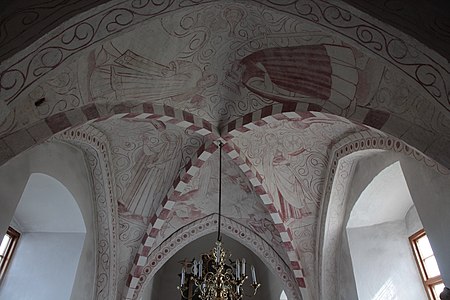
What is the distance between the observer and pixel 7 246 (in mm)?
5805

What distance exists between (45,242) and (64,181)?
1.22 metres

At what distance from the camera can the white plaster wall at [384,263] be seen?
577 centimetres

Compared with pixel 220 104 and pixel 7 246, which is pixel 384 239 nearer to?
pixel 220 104

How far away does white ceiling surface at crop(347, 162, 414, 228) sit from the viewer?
5.66 m

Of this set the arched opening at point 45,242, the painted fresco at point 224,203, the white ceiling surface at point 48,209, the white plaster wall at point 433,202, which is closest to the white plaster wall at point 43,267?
the arched opening at point 45,242

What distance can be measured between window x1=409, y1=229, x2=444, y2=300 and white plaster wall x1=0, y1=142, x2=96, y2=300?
5537 mm

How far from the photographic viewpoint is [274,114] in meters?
4.92

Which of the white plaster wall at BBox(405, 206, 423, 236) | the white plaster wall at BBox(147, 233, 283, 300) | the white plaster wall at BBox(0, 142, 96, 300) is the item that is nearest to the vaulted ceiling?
the white plaster wall at BBox(0, 142, 96, 300)

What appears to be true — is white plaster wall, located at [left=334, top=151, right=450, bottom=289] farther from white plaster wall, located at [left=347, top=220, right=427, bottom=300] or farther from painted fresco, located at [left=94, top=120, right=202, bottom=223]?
painted fresco, located at [left=94, top=120, right=202, bottom=223]

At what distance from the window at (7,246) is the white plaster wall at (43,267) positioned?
0.31ft

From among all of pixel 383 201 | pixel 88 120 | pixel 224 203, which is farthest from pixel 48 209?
pixel 383 201

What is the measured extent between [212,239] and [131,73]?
907 cm

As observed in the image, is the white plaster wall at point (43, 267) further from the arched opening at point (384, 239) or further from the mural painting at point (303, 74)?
the arched opening at point (384, 239)

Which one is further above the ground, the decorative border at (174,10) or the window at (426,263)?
the decorative border at (174,10)
